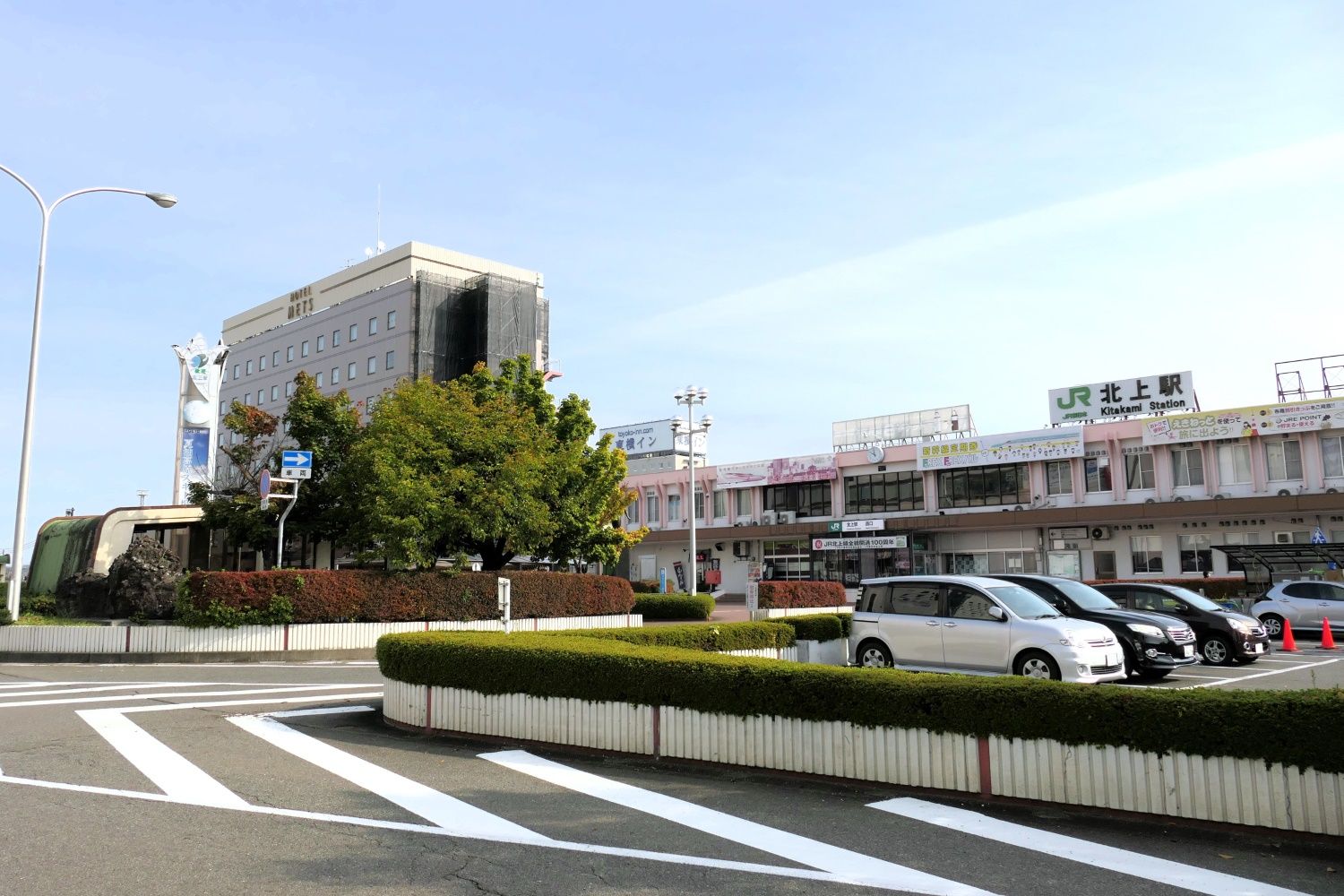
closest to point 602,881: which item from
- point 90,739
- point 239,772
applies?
point 239,772

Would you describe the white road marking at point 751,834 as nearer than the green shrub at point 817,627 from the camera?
Yes

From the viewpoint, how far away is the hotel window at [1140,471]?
4288cm

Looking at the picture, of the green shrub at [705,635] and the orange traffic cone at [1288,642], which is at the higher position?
the green shrub at [705,635]

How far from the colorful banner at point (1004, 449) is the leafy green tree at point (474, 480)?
23.6 m

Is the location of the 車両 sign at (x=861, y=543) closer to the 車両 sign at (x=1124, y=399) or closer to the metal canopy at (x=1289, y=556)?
the 車両 sign at (x=1124, y=399)

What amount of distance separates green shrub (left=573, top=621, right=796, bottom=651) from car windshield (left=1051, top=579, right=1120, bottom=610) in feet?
16.1

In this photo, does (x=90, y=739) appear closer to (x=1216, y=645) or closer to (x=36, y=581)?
(x=1216, y=645)

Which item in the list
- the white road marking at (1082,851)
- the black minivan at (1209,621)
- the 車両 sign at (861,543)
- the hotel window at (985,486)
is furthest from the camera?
the 車両 sign at (861,543)

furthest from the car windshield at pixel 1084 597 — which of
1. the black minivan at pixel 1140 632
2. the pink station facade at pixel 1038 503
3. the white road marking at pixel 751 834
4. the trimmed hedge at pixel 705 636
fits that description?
the pink station facade at pixel 1038 503

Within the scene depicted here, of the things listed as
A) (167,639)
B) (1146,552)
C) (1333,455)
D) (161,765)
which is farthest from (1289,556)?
(167,639)

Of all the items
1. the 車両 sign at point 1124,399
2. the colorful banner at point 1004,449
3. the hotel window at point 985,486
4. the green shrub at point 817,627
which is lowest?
the green shrub at point 817,627

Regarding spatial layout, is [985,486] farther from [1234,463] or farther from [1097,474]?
[1234,463]

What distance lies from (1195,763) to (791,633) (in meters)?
9.47

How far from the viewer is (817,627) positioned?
16.5 m
